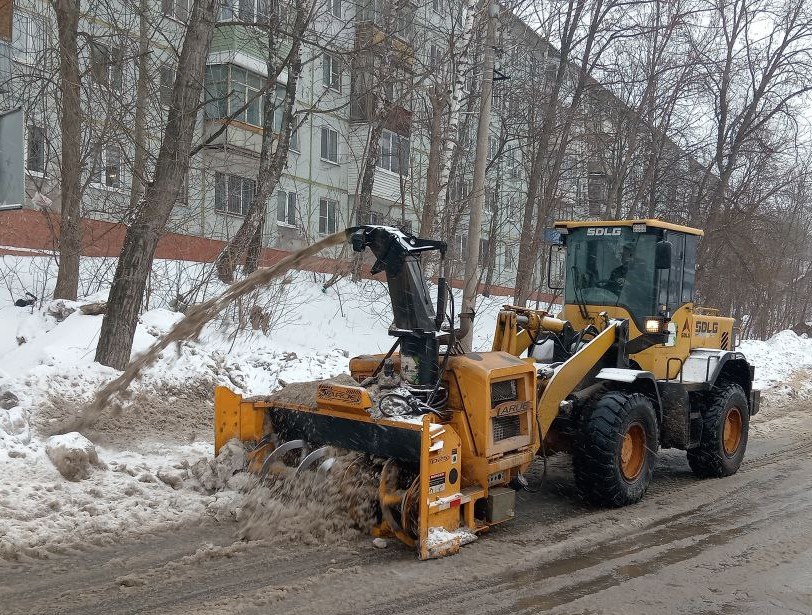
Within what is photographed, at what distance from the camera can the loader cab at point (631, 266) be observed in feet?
25.1

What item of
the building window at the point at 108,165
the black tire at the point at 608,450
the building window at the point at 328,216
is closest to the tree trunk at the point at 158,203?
the building window at the point at 108,165

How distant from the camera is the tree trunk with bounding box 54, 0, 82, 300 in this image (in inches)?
383

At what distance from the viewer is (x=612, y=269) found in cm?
788

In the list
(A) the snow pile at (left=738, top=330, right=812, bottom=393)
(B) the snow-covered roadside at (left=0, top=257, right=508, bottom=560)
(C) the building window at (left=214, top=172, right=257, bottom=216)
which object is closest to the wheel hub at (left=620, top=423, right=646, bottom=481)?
(B) the snow-covered roadside at (left=0, top=257, right=508, bottom=560)

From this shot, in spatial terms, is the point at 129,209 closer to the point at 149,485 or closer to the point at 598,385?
the point at 149,485

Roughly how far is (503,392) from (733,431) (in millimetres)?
4115

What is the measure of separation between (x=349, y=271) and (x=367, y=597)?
36.5 ft

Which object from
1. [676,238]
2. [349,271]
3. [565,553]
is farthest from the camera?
[349,271]

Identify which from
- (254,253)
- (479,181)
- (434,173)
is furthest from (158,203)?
(434,173)

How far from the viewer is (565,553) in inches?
214

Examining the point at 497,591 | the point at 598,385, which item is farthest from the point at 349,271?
the point at 497,591

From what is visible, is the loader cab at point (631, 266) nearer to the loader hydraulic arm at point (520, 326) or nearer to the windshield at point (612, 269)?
the windshield at point (612, 269)

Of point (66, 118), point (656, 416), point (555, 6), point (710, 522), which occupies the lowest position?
point (710, 522)

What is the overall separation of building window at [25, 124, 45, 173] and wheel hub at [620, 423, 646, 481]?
32.1 feet
